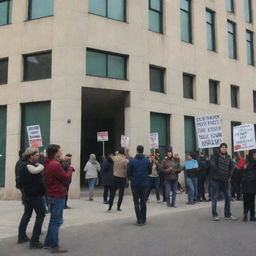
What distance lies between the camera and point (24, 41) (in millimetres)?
18656

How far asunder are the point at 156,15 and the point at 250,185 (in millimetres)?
14131

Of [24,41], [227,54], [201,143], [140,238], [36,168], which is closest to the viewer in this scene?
[36,168]

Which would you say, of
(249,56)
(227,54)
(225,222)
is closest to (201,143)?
Result: (225,222)

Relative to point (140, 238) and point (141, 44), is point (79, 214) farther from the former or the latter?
point (141, 44)

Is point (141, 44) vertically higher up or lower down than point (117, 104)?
higher up

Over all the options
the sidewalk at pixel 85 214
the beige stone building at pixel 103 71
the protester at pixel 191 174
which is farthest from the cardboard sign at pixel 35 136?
the protester at pixel 191 174

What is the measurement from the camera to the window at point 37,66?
1821 cm

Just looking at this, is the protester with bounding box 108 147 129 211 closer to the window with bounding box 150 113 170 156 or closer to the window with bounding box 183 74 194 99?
the window with bounding box 150 113 170 156

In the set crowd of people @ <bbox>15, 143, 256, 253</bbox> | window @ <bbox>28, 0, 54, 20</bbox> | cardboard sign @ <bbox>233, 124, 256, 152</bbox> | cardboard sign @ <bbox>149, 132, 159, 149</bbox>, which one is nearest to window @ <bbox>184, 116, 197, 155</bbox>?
cardboard sign @ <bbox>149, 132, 159, 149</bbox>

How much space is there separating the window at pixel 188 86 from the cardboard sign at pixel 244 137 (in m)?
9.81

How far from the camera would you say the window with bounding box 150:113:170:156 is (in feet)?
66.4

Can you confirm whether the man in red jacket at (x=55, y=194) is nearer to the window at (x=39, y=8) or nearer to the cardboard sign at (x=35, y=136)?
the cardboard sign at (x=35, y=136)

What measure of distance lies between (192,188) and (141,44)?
29.3ft

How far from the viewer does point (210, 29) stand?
81.4ft
